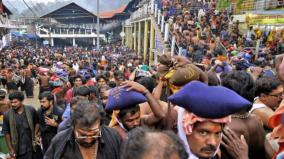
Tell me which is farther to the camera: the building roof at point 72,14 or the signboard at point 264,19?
the building roof at point 72,14

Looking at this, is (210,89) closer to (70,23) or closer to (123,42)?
(123,42)

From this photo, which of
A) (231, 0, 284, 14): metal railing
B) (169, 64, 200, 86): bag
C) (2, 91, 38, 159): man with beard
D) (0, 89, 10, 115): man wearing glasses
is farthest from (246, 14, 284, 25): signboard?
(169, 64, 200, 86): bag

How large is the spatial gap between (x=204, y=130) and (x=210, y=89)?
258 mm

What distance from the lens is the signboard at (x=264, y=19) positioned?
1291cm

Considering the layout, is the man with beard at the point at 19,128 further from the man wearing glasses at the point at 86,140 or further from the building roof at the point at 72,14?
the building roof at the point at 72,14

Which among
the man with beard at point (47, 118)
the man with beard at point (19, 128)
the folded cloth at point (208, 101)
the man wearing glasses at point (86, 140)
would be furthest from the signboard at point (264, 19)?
the folded cloth at point (208, 101)

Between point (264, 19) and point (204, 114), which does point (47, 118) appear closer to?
point (204, 114)

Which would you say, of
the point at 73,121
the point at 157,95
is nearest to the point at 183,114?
the point at 73,121

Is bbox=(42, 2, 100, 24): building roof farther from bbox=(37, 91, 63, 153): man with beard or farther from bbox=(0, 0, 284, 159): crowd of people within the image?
bbox=(0, 0, 284, 159): crowd of people

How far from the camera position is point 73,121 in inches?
120

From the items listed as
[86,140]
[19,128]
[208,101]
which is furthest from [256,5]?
[208,101]

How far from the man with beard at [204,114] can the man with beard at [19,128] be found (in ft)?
12.0

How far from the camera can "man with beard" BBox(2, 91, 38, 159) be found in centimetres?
536

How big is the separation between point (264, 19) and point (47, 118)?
36.1 feet
